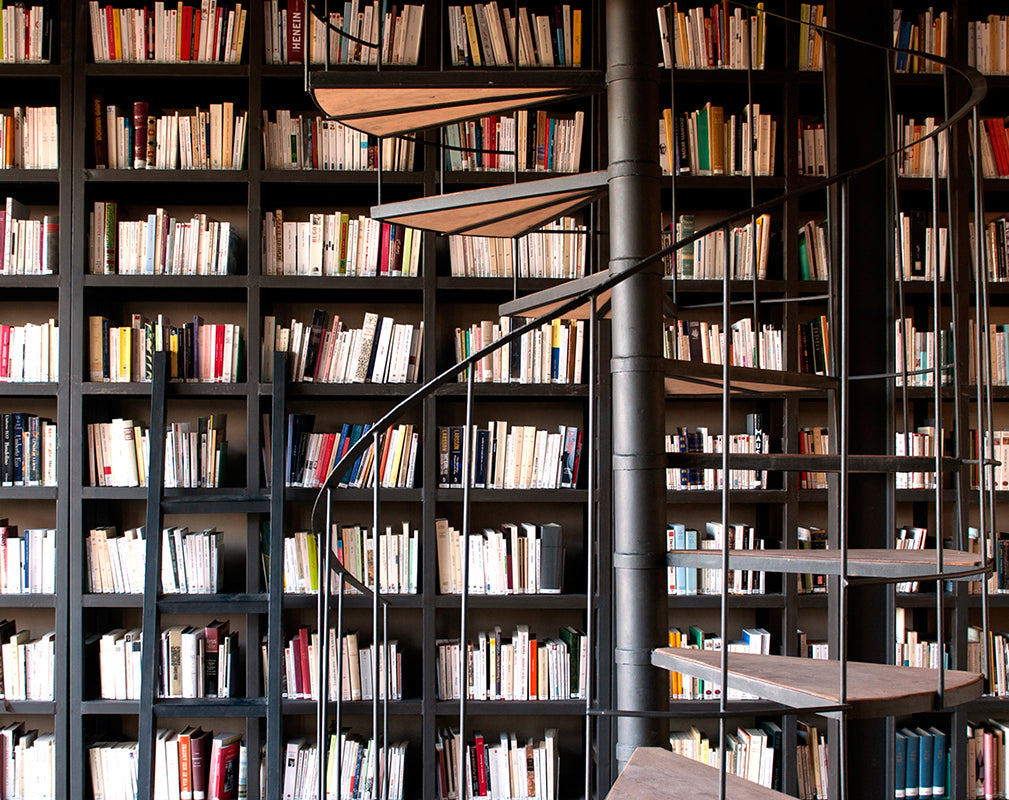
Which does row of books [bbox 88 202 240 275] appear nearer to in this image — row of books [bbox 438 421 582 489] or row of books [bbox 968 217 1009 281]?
row of books [bbox 438 421 582 489]

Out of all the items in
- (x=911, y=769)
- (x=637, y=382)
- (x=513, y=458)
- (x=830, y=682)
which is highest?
(x=637, y=382)

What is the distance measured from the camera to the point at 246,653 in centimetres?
285

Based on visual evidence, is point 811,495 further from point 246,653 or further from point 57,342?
point 57,342

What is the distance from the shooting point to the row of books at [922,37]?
2.89 meters

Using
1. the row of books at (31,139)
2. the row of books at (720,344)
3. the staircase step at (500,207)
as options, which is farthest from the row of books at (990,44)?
the row of books at (31,139)

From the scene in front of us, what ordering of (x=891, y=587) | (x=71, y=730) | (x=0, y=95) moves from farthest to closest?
(x=0, y=95) → (x=71, y=730) → (x=891, y=587)

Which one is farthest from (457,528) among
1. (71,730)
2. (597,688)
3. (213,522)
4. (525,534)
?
(71,730)

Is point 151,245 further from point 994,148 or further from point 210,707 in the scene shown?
point 994,148

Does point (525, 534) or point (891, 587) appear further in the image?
point (525, 534)

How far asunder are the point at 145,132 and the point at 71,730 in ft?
6.96

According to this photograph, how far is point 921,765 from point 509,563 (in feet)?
5.29

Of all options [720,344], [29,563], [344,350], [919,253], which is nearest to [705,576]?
[720,344]

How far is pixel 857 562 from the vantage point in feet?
5.43

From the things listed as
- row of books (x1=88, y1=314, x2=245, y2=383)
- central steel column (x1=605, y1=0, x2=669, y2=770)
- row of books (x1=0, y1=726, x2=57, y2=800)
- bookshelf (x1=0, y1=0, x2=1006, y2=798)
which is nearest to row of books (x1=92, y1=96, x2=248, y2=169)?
bookshelf (x1=0, y1=0, x2=1006, y2=798)
